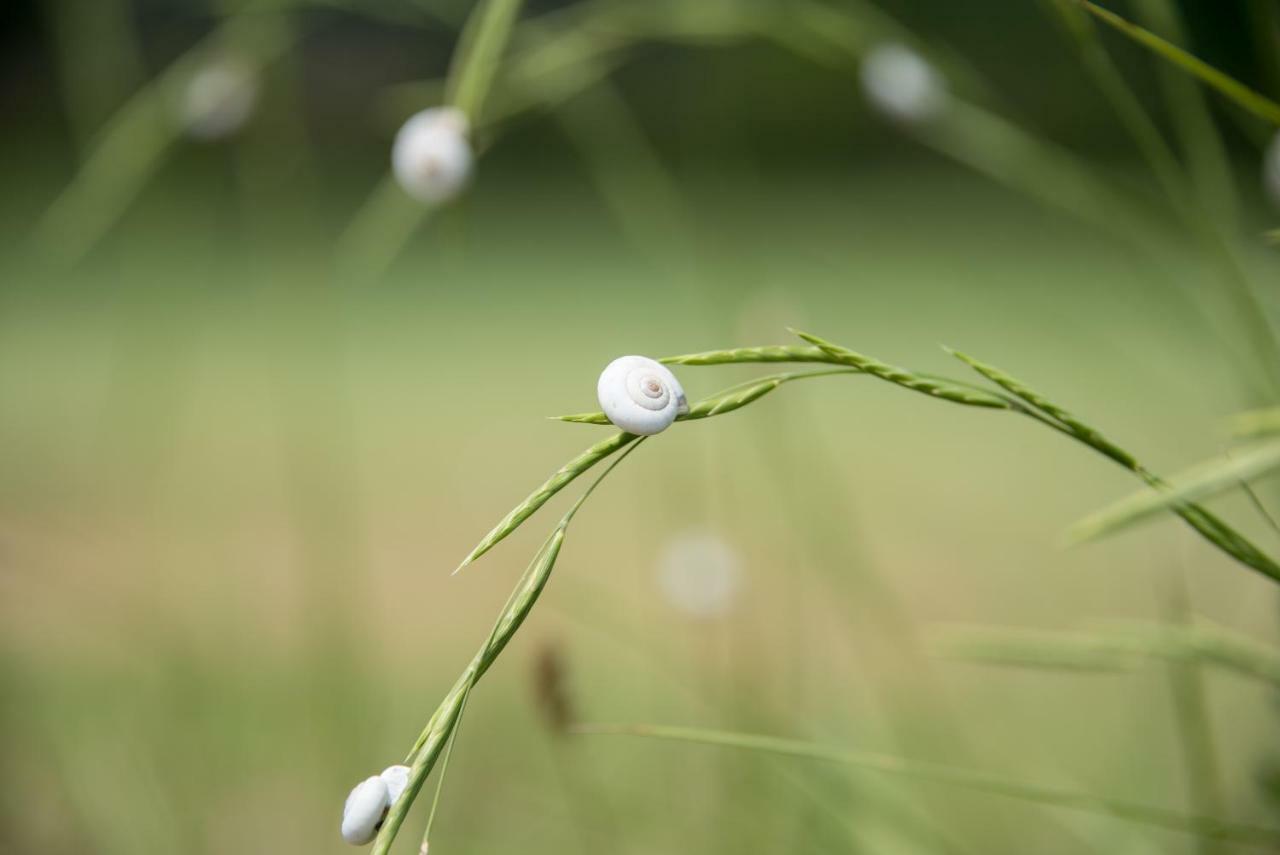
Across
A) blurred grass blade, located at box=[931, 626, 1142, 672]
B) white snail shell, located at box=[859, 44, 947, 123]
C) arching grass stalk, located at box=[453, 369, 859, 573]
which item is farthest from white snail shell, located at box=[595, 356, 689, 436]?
white snail shell, located at box=[859, 44, 947, 123]

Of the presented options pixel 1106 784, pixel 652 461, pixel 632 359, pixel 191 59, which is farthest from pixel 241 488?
pixel 632 359

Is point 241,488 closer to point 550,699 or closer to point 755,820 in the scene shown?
point 755,820

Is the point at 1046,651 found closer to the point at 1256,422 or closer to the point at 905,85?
the point at 1256,422

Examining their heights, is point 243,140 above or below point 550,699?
above

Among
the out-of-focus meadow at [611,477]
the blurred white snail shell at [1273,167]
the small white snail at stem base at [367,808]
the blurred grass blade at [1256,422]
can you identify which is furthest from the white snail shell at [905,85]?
the small white snail at stem base at [367,808]

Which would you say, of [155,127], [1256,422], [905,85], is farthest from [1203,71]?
[155,127]

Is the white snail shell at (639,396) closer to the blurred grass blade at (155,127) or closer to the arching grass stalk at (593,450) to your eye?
the arching grass stalk at (593,450)
